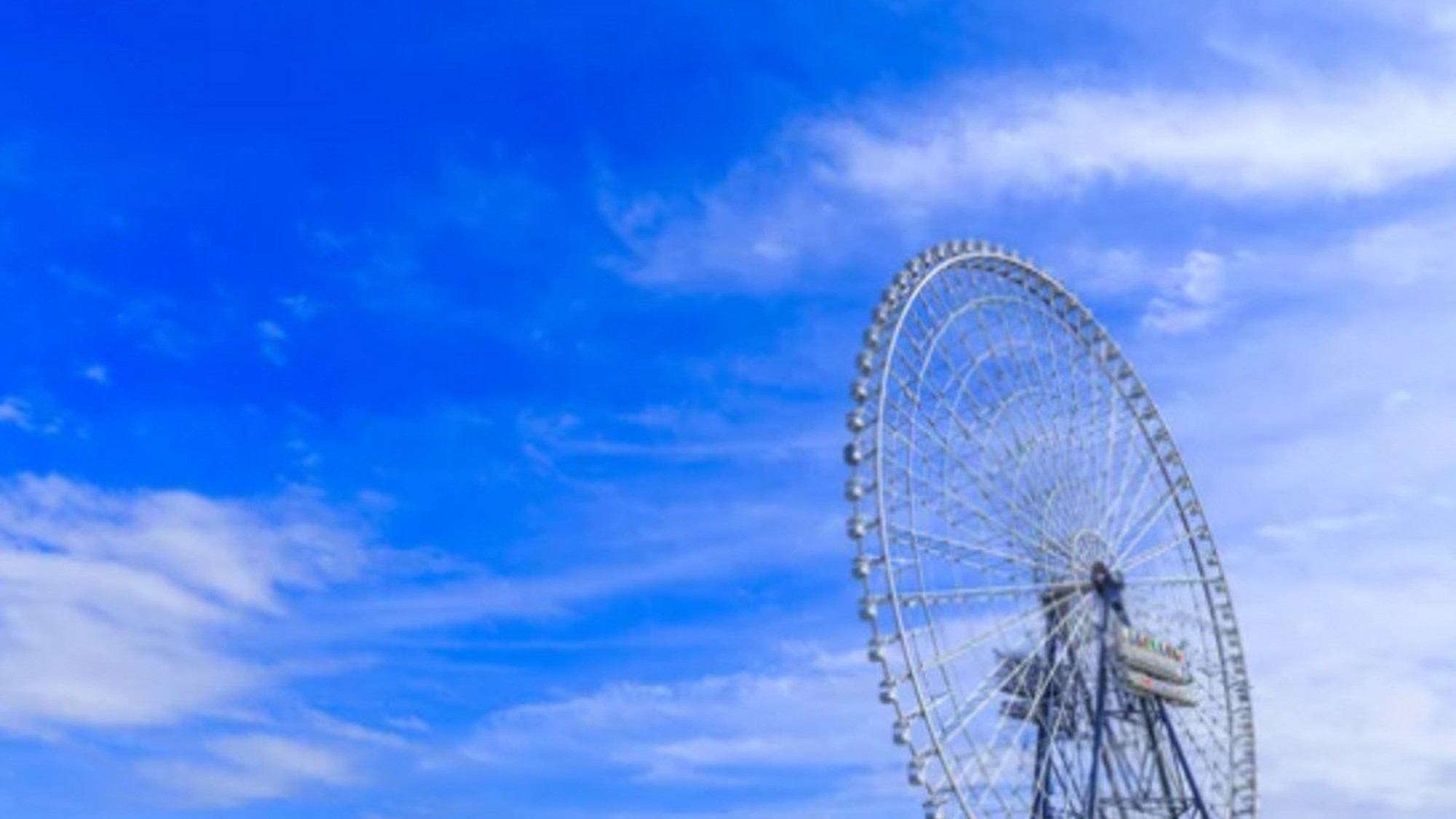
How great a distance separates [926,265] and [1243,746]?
29.1 metres

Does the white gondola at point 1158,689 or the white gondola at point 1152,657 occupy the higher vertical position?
the white gondola at point 1152,657

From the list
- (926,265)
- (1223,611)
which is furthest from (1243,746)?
(926,265)

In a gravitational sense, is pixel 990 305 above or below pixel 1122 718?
above

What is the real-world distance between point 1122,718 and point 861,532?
17.3 m

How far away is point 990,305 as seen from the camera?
63344mm

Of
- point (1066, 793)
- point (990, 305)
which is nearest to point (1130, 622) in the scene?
point (1066, 793)

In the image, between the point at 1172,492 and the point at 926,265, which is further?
the point at 1172,492

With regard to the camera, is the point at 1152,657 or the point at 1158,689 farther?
the point at 1158,689

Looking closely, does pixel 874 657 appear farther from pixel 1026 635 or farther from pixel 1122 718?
pixel 1122 718

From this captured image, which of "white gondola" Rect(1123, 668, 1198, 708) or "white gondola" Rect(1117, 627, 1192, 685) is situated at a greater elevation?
"white gondola" Rect(1117, 627, 1192, 685)

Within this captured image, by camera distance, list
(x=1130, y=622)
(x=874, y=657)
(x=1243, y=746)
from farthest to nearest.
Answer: (x=1243, y=746), (x=1130, y=622), (x=874, y=657)

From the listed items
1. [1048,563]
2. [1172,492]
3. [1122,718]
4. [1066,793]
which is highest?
[1172,492]

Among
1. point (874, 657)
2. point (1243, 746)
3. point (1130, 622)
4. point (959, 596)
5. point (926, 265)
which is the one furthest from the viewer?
point (1243, 746)

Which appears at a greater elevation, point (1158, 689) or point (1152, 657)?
point (1152, 657)
